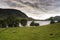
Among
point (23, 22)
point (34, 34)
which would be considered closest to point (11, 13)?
point (23, 22)

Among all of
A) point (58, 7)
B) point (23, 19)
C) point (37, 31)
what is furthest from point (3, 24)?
point (58, 7)

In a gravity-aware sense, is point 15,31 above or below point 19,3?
below

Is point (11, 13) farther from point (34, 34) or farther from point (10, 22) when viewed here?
point (34, 34)

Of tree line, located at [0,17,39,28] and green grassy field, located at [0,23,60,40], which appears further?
tree line, located at [0,17,39,28]

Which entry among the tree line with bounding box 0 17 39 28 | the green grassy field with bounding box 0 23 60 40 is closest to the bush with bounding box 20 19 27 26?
the tree line with bounding box 0 17 39 28

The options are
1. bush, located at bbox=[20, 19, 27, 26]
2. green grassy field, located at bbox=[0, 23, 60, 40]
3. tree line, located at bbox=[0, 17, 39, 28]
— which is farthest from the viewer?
bush, located at bbox=[20, 19, 27, 26]

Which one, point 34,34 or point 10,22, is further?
point 10,22

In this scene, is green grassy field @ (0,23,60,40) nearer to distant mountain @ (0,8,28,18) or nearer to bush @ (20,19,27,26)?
bush @ (20,19,27,26)

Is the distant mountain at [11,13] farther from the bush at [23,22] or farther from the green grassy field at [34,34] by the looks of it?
the green grassy field at [34,34]

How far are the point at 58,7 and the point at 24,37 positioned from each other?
4.97 feet

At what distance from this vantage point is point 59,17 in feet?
9.16

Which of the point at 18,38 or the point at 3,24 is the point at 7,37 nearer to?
the point at 18,38

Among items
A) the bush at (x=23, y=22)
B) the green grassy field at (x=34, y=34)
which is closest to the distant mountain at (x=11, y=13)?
the bush at (x=23, y=22)

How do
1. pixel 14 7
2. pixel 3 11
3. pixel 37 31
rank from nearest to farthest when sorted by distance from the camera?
pixel 37 31, pixel 3 11, pixel 14 7
